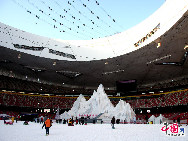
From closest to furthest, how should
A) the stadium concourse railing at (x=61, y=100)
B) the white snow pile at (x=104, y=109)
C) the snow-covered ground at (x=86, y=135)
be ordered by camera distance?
the snow-covered ground at (x=86, y=135) → the white snow pile at (x=104, y=109) → the stadium concourse railing at (x=61, y=100)

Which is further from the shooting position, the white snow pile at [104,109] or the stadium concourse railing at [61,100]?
the stadium concourse railing at [61,100]

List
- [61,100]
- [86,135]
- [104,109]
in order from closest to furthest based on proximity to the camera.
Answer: [86,135], [104,109], [61,100]

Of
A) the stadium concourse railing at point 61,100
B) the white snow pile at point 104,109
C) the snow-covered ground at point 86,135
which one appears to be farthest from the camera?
the stadium concourse railing at point 61,100

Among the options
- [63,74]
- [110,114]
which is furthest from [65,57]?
[110,114]

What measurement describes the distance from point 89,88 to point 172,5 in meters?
45.3

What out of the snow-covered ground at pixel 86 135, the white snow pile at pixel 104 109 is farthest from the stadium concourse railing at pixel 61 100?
the snow-covered ground at pixel 86 135

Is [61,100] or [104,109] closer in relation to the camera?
[104,109]

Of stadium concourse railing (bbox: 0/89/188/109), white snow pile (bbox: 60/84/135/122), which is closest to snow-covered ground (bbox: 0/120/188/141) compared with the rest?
white snow pile (bbox: 60/84/135/122)

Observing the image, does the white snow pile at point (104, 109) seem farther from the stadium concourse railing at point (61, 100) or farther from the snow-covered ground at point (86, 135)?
the snow-covered ground at point (86, 135)

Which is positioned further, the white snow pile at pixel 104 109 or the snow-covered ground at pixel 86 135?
the white snow pile at pixel 104 109

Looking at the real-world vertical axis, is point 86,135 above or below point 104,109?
above

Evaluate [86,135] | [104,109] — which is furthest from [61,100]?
[86,135]

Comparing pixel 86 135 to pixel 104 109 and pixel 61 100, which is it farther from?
pixel 61 100

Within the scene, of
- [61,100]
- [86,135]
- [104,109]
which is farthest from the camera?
[61,100]
